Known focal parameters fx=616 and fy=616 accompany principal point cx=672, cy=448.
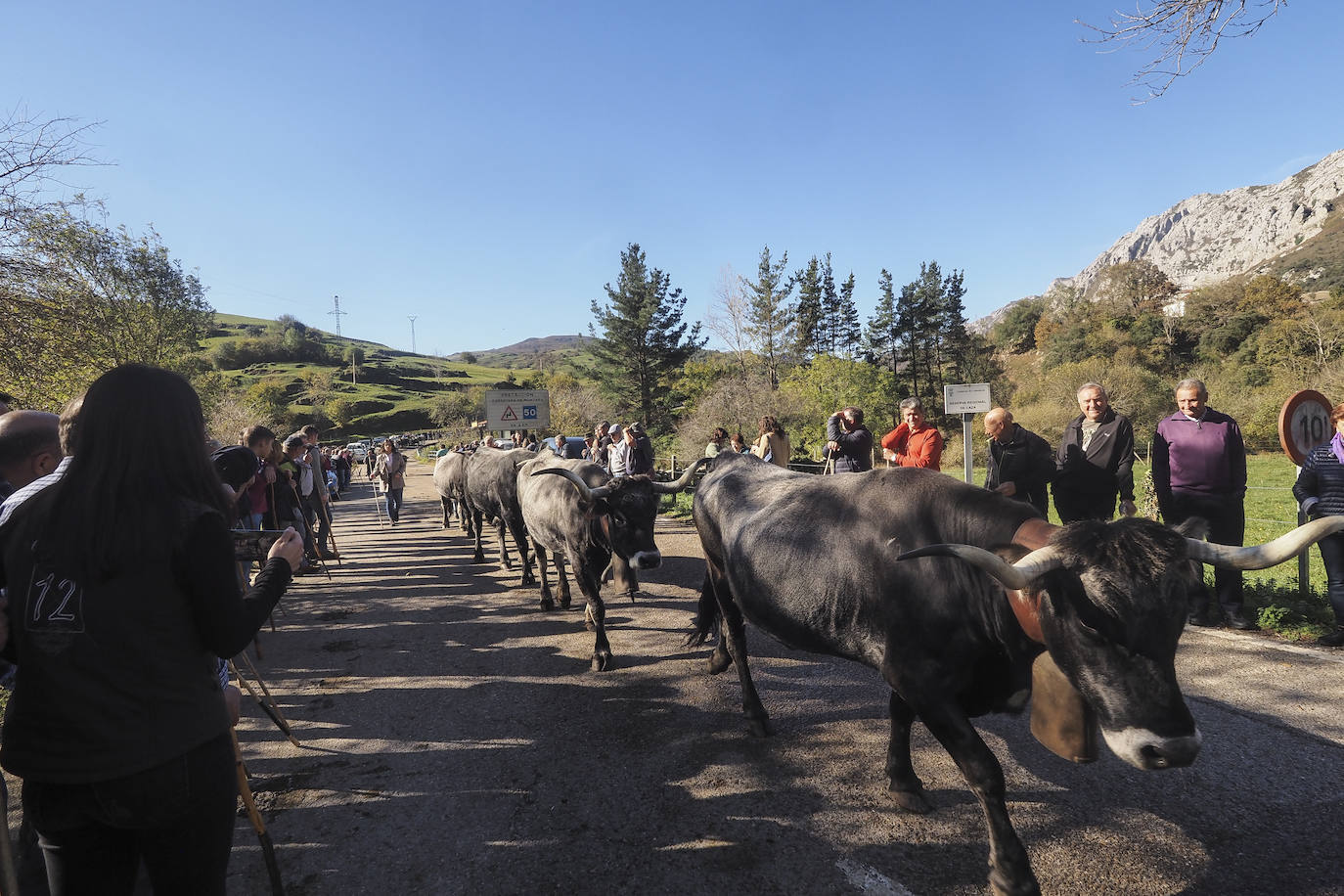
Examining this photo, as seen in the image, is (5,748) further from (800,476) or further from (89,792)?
(800,476)

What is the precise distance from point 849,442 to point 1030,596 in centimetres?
460

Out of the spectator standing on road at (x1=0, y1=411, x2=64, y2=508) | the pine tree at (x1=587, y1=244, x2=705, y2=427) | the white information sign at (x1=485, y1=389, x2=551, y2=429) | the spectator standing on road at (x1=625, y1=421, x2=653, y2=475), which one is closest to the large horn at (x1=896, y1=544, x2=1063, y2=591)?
the spectator standing on road at (x1=0, y1=411, x2=64, y2=508)

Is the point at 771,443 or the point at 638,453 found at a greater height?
the point at 771,443

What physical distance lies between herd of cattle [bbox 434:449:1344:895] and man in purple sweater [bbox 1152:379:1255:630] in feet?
12.1

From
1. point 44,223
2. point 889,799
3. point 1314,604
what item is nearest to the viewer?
point 889,799

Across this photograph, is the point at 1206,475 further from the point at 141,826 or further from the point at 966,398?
the point at 141,826

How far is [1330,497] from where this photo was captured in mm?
4836

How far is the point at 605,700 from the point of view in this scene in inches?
185

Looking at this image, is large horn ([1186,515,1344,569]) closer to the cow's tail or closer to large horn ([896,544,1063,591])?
large horn ([896,544,1063,591])

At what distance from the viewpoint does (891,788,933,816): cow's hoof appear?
3.12m

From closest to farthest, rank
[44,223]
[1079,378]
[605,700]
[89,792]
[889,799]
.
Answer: [89,792] < [889,799] < [605,700] < [44,223] < [1079,378]

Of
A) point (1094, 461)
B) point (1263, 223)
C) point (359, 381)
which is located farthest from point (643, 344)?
point (1263, 223)

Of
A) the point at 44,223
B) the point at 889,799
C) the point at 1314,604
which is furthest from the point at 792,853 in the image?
the point at 44,223

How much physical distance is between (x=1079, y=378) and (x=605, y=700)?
36.7m
